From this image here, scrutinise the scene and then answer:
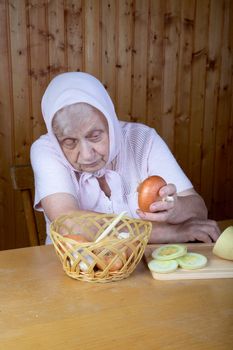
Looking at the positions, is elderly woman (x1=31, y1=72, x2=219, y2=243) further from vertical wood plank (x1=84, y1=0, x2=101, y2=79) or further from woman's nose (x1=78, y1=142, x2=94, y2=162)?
vertical wood plank (x1=84, y1=0, x2=101, y2=79)

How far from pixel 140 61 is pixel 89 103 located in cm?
179

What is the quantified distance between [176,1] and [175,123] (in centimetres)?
84

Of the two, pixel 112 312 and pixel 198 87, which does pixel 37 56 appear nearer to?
pixel 198 87

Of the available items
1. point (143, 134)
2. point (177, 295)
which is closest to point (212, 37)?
point (143, 134)

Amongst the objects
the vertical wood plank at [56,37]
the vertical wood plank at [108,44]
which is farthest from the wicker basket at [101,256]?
the vertical wood plank at [108,44]

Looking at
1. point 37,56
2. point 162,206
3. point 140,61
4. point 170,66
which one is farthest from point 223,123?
point 162,206

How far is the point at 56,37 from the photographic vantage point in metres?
2.76

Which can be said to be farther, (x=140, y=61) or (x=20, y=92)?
(x=140, y=61)

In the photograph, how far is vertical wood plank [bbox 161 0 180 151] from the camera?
10.1 feet

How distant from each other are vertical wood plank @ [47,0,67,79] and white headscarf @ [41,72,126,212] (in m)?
1.39

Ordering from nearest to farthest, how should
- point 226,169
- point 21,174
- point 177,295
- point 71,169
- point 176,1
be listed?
1. point 177,295
2. point 71,169
3. point 21,174
4. point 176,1
5. point 226,169

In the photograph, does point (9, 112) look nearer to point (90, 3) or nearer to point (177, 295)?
point (90, 3)

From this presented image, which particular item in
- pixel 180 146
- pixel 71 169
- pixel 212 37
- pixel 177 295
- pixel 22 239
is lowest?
pixel 22 239

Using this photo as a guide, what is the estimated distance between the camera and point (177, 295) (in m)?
0.91
